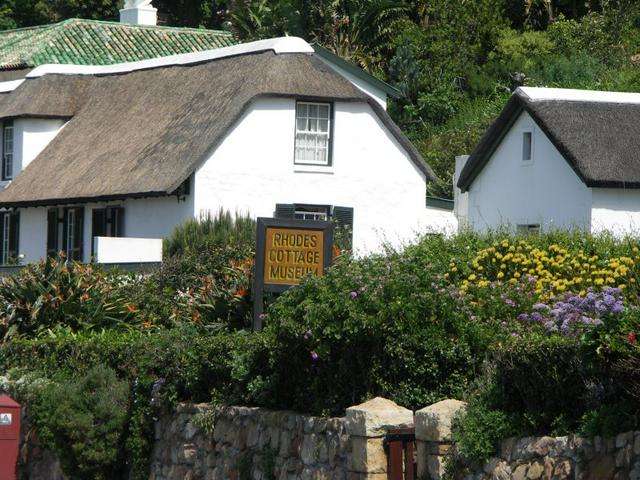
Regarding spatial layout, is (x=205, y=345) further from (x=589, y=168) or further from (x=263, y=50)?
(x=263, y=50)

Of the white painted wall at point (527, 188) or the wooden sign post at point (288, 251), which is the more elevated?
the white painted wall at point (527, 188)

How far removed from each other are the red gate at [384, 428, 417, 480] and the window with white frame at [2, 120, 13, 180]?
30130 mm

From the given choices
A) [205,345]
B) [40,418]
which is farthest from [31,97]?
[205,345]

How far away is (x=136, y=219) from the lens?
35125mm

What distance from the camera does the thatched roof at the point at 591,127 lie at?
31.5 metres

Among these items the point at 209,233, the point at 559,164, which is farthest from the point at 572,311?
the point at 559,164

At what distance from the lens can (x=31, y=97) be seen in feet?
132

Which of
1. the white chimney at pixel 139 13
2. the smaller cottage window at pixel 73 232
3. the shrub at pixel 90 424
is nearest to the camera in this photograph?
the shrub at pixel 90 424

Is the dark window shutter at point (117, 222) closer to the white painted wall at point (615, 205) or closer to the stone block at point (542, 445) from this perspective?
the white painted wall at point (615, 205)

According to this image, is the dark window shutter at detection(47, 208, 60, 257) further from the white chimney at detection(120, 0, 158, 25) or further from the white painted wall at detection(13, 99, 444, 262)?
the white chimney at detection(120, 0, 158, 25)

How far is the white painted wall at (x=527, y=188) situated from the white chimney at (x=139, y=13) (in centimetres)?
1978

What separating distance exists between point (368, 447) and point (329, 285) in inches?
86.6

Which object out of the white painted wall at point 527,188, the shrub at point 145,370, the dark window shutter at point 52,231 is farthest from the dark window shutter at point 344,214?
the shrub at point 145,370

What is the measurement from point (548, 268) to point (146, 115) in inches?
872
